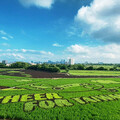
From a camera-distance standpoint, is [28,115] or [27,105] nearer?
[28,115]

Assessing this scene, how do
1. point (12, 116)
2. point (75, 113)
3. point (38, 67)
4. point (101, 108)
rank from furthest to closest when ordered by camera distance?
point (38, 67), point (101, 108), point (75, 113), point (12, 116)

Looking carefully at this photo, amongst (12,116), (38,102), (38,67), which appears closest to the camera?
(12,116)

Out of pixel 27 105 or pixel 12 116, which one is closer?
pixel 12 116

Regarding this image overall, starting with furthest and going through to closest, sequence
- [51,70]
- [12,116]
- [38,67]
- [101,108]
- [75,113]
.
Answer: [38,67] → [51,70] → [101,108] → [75,113] → [12,116]

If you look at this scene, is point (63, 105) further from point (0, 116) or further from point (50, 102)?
point (0, 116)

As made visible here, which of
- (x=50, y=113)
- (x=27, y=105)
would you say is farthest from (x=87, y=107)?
(x=27, y=105)

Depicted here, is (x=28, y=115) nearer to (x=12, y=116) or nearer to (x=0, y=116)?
(x=12, y=116)

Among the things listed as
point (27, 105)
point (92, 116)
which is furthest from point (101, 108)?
point (27, 105)

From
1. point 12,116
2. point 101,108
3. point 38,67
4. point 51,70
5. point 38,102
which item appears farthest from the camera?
point 38,67
